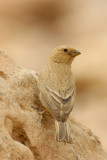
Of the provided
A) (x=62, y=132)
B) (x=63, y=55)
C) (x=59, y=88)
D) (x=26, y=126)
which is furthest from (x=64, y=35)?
(x=26, y=126)

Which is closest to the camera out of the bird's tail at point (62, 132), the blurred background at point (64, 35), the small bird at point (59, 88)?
the bird's tail at point (62, 132)

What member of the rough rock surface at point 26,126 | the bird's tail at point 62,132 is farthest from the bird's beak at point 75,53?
the bird's tail at point 62,132

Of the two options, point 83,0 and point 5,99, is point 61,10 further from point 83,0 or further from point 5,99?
point 5,99

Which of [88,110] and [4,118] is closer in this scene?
[4,118]

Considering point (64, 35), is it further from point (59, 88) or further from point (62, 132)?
point (62, 132)

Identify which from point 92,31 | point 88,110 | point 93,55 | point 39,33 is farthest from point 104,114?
point 39,33

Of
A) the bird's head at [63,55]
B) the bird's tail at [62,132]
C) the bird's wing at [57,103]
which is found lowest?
the bird's tail at [62,132]

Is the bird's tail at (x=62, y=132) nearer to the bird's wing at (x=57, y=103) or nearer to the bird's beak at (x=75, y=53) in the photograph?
the bird's wing at (x=57, y=103)

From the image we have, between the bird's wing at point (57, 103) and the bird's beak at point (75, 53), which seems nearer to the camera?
the bird's wing at point (57, 103)
